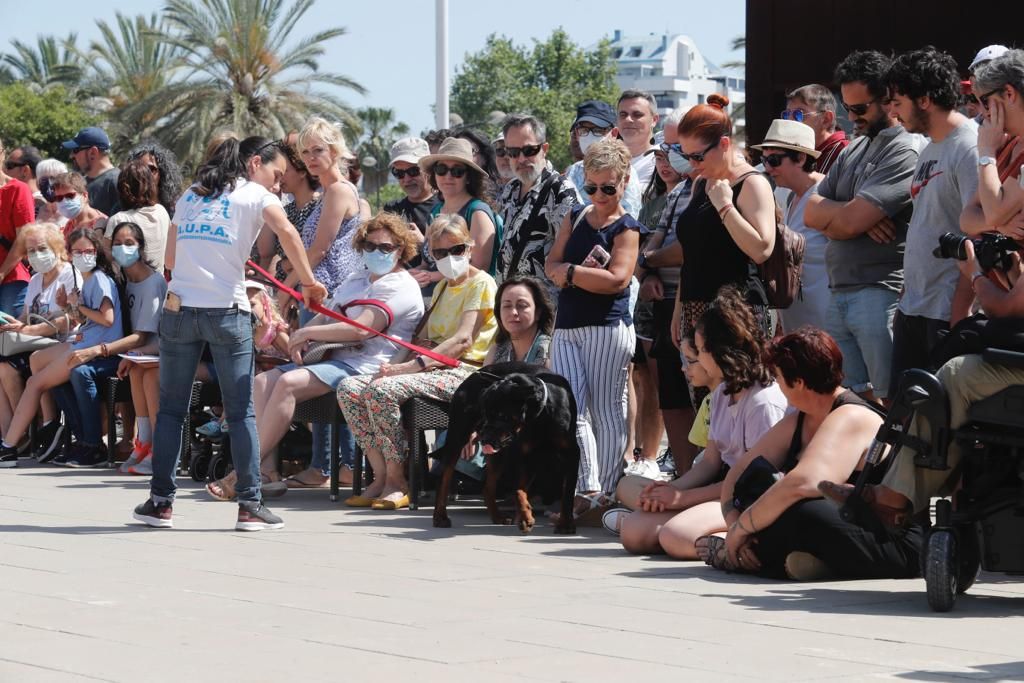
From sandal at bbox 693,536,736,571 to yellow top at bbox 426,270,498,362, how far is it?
2.64 m

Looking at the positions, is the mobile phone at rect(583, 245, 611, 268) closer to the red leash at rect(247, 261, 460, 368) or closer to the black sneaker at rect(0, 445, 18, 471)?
the red leash at rect(247, 261, 460, 368)

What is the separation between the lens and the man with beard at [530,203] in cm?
965

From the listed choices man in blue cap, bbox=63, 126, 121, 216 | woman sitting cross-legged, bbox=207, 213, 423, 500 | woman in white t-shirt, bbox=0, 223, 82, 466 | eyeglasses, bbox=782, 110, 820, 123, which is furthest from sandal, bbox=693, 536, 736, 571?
man in blue cap, bbox=63, 126, 121, 216

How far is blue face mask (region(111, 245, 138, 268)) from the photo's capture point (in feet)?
37.3

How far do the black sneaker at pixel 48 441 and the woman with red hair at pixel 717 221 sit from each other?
5.77m

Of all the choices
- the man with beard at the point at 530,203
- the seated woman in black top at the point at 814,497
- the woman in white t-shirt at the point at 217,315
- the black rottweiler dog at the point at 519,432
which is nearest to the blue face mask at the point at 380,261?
the man with beard at the point at 530,203

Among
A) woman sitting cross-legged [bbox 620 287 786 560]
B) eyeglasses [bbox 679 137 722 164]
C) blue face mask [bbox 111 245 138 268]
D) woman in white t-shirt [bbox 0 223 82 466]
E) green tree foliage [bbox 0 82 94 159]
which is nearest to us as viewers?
woman sitting cross-legged [bbox 620 287 786 560]

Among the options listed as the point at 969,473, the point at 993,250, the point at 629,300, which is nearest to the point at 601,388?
the point at 629,300

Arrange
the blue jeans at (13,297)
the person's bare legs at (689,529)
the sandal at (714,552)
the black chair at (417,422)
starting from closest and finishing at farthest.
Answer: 1. the sandal at (714,552)
2. the person's bare legs at (689,529)
3. the black chair at (417,422)
4. the blue jeans at (13,297)

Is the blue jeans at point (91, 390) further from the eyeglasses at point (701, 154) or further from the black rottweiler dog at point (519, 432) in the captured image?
the eyeglasses at point (701, 154)

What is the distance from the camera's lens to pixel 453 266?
9.54 m

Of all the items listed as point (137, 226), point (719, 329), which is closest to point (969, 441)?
point (719, 329)

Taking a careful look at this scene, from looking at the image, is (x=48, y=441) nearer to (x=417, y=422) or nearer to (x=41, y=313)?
(x=41, y=313)

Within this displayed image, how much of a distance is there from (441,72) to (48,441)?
8693mm
